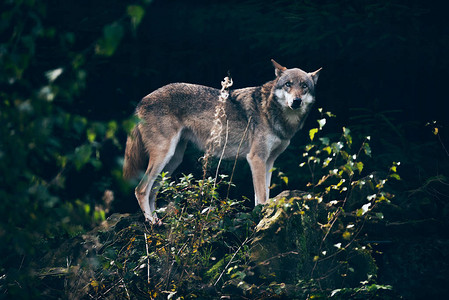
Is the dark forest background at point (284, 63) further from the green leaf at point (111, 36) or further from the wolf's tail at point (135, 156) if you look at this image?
the green leaf at point (111, 36)

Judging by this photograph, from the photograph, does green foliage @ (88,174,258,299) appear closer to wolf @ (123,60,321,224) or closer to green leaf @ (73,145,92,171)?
wolf @ (123,60,321,224)

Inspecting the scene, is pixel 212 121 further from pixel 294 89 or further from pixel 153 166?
pixel 294 89

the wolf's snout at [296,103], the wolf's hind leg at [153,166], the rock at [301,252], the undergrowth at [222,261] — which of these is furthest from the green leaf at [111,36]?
the wolf's snout at [296,103]

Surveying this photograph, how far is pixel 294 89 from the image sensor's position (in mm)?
5875

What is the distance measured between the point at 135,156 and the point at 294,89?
80.5 inches

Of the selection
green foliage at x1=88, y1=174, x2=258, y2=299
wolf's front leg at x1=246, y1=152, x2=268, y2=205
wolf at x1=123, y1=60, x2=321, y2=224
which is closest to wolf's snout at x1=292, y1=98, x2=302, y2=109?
wolf at x1=123, y1=60, x2=321, y2=224

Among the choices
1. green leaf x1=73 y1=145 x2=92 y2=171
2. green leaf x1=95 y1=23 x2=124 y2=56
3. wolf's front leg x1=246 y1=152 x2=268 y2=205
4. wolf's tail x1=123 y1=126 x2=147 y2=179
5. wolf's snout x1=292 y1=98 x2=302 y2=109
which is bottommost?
wolf's front leg x1=246 y1=152 x2=268 y2=205

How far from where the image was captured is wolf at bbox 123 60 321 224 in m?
5.87

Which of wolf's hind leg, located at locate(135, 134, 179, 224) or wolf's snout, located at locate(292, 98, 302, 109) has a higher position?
wolf's snout, located at locate(292, 98, 302, 109)

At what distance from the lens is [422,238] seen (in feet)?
16.1

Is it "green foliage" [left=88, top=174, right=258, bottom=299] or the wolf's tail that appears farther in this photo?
the wolf's tail

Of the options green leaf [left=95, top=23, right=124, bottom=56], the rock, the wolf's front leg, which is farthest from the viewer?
the wolf's front leg

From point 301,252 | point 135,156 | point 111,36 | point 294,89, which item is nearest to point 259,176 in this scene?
point 294,89

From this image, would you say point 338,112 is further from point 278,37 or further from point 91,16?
point 91,16
